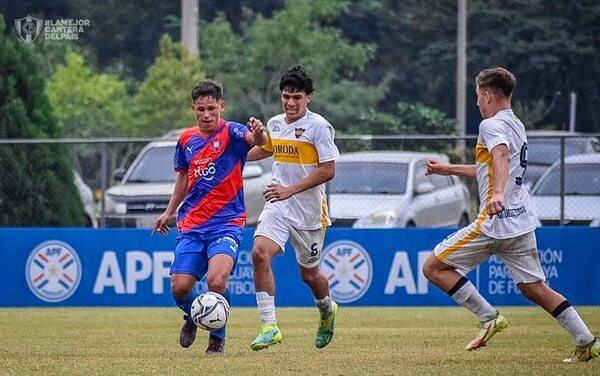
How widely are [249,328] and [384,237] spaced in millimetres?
3936

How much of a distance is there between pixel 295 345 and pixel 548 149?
10.3 meters

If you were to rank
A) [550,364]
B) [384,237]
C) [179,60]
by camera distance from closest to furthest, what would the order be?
[550,364]
[384,237]
[179,60]

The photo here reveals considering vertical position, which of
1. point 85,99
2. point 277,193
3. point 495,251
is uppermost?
point 85,99

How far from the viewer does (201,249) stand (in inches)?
407

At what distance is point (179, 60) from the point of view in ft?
118

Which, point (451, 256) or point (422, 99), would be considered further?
point (422, 99)

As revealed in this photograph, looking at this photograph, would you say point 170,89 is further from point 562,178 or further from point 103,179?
point 562,178

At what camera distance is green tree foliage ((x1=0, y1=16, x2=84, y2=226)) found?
62.6 ft

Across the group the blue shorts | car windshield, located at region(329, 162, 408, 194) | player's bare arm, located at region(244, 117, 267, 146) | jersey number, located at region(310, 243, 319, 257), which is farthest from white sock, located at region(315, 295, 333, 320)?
car windshield, located at region(329, 162, 408, 194)

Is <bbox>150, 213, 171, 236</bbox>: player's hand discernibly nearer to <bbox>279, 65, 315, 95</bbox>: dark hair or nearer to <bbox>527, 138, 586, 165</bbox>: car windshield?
<bbox>279, 65, 315, 95</bbox>: dark hair

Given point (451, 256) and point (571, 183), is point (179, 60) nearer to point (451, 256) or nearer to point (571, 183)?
point (571, 183)

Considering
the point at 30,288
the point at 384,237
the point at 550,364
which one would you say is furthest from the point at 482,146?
the point at 30,288

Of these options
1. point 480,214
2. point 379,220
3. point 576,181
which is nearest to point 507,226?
point 480,214

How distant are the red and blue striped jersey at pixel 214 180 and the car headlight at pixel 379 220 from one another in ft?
28.4
